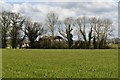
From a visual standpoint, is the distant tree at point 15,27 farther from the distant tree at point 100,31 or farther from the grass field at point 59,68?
the grass field at point 59,68

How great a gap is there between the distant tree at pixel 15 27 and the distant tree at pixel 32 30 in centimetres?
261

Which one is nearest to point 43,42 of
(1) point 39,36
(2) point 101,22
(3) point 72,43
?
(1) point 39,36

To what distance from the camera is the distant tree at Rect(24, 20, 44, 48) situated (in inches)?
3775

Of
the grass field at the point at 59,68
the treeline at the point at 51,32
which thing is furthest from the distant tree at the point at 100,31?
the grass field at the point at 59,68

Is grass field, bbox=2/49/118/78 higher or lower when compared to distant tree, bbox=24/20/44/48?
lower

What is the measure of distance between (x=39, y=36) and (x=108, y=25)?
25.2 m

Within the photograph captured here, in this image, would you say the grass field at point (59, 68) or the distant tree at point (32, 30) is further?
the distant tree at point (32, 30)

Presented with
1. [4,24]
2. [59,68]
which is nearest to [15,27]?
[4,24]

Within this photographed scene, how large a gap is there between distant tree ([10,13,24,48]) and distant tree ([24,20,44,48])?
2.61m

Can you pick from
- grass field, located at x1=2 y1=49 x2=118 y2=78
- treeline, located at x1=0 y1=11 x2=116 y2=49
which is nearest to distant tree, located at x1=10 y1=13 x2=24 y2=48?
treeline, located at x1=0 y1=11 x2=116 y2=49

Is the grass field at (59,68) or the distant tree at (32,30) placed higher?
the distant tree at (32,30)

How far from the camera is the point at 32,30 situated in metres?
96.6

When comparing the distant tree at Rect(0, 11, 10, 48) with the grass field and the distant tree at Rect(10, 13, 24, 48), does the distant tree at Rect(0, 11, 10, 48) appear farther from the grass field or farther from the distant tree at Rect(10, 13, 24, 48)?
the grass field

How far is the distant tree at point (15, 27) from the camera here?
9206cm
